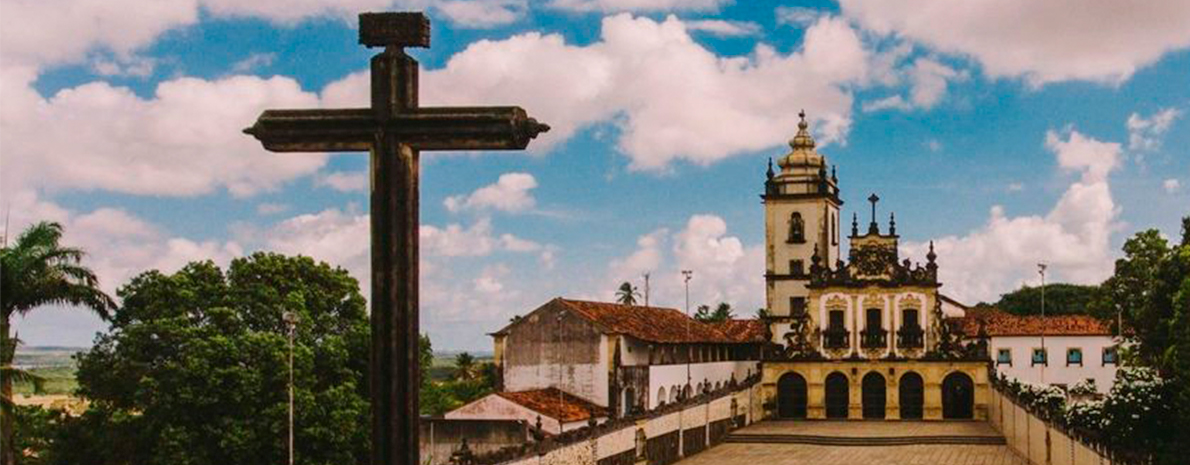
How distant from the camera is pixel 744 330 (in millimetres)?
60844

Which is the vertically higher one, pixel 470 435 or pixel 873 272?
pixel 873 272

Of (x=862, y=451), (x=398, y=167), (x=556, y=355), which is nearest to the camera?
(x=398, y=167)

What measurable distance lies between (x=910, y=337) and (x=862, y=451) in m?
14.1

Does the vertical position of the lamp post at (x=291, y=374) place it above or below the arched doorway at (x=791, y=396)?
above

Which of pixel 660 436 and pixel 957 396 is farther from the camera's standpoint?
pixel 957 396

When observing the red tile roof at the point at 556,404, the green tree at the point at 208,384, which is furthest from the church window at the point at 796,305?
the green tree at the point at 208,384

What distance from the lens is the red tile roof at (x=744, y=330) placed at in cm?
6003

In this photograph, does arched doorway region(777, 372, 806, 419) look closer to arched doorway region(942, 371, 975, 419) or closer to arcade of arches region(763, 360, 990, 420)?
arcade of arches region(763, 360, 990, 420)

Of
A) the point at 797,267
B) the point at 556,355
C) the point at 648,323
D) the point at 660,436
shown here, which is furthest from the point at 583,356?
the point at 797,267

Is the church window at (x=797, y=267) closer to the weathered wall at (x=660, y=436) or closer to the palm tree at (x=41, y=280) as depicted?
the weathered wall at (x=660, y=436)

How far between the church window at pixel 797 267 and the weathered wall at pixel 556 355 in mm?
17612

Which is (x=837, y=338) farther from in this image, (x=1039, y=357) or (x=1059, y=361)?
(x=1059, y=361)

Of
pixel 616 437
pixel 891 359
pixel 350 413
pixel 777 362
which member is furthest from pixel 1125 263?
pixel 350 413

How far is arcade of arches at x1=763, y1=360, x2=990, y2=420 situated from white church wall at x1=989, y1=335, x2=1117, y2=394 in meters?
13.1
